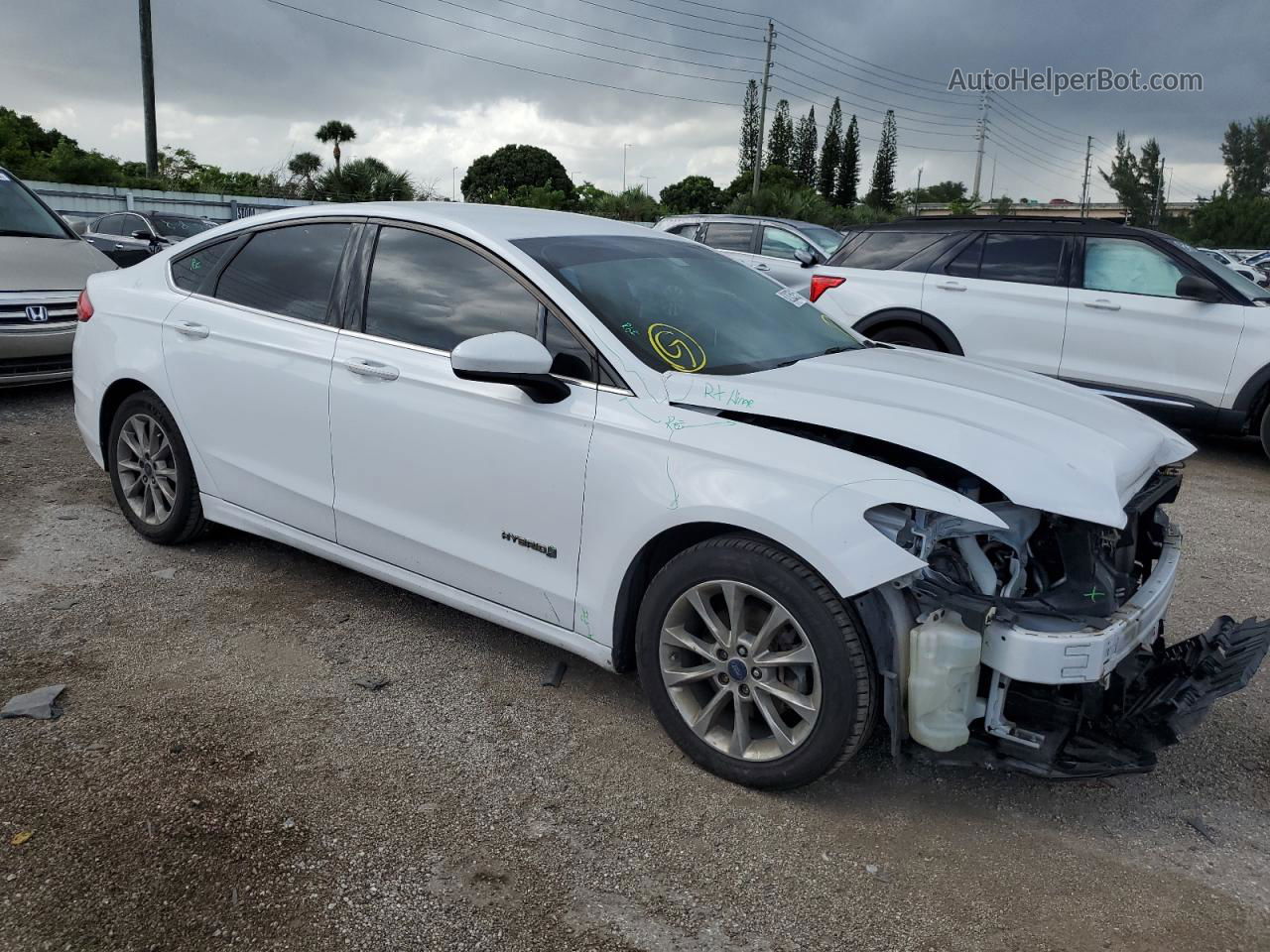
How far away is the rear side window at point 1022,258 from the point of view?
7.80 m

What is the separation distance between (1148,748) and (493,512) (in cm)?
209

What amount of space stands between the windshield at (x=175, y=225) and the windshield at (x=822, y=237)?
11.7 meters

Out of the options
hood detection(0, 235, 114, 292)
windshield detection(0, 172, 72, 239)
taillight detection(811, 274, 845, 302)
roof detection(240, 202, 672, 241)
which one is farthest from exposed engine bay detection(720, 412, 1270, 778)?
windshield detection(0, 172, 72, 239)

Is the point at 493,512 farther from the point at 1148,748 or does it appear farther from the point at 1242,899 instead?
the point at 1242,899

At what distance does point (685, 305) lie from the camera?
3576mm

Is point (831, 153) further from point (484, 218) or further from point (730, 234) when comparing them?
point (484, 218)

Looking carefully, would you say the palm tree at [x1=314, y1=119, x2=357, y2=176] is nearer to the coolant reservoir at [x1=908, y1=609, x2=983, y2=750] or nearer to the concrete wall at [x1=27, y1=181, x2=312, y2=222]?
the concrete wall at [x1=27, y1=181, x2=312, y2=222]

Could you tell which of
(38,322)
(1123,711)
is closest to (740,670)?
(1123,711)

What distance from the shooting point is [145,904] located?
2.46 m

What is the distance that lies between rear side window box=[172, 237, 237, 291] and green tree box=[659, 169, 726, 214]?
51.1 metres

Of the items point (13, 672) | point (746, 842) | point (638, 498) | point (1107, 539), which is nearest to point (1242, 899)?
point (1107, 539)

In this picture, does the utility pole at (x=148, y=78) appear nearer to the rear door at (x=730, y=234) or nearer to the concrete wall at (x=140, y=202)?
the concrete wall at (x=140, y=202)

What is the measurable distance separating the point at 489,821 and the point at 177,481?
2.57 meters

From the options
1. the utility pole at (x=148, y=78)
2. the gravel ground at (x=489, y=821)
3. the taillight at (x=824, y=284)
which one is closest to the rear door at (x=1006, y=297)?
the taillight at (x=824, y=284)
